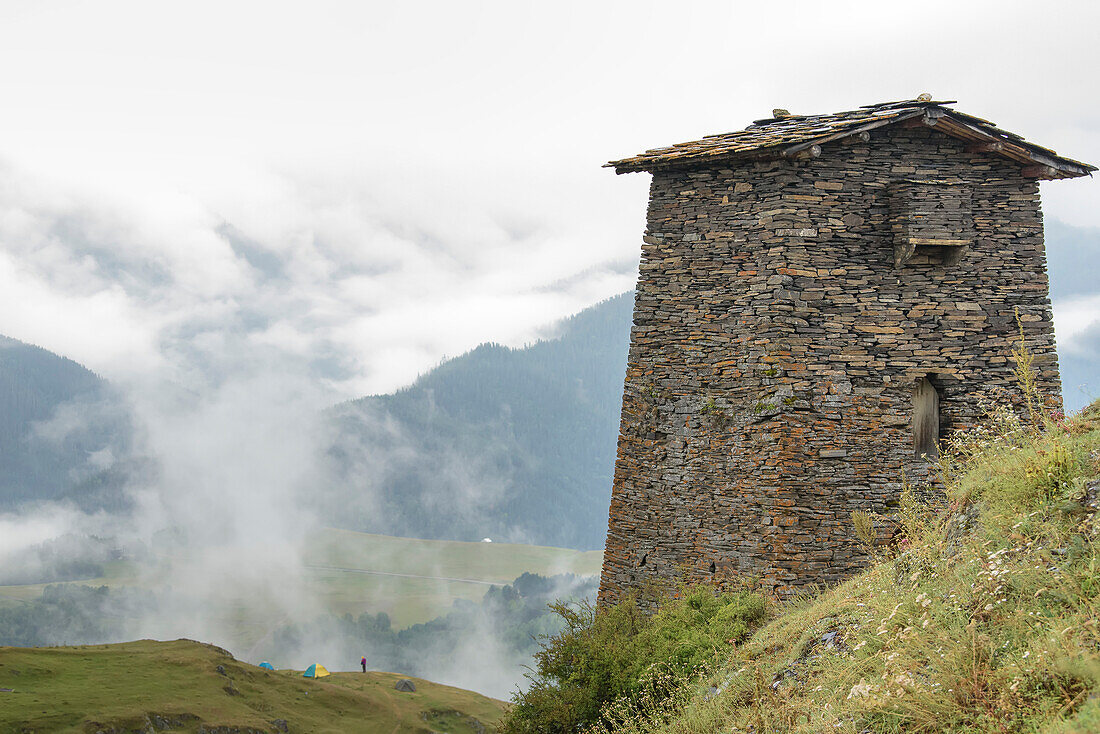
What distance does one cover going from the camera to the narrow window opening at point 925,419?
12227 millimetres

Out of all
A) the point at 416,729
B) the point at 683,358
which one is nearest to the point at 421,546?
the point at 416,729

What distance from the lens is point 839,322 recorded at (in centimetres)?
1218

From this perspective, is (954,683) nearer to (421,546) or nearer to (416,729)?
(416,729)

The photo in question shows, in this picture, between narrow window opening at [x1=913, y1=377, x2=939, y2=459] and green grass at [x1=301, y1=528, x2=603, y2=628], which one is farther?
green grass at [x1=301, y1=528, x2=603, y2=628]

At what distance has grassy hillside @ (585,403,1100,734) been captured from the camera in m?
3.84

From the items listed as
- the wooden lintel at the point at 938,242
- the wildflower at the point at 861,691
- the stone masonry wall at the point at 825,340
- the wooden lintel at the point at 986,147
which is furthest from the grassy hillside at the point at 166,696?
the wildflower at the point at 861,691

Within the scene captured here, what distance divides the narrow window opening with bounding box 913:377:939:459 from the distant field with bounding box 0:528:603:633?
4592 inches

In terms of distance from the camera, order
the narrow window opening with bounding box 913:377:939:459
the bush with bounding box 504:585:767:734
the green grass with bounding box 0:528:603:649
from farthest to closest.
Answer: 1. the green grass with bounding box 0:528:603:649
2. the narrow window opening with bounding box 913:377:939:459
3. the bush with bounding box 504:585:767:734

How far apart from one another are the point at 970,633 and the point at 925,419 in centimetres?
860

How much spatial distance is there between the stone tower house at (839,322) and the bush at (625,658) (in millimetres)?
2221

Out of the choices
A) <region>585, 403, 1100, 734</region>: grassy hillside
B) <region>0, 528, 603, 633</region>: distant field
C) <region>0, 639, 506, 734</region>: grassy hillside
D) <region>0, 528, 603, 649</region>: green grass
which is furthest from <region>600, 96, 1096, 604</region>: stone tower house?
<region>0, 528, 603, 649</region>: green grass

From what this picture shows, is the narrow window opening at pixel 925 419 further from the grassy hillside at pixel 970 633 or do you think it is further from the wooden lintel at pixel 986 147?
the grassy hillside at pixel 970 633

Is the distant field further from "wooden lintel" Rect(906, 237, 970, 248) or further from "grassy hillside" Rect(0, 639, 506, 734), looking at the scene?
"wooden lintel" Rect(906, 237, 970, 248)

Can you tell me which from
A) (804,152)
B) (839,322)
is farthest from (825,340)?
(804,152)
